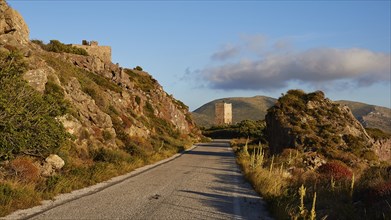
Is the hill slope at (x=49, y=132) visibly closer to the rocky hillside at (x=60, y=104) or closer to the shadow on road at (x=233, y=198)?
the rocky hillside at (x=60, y=104)

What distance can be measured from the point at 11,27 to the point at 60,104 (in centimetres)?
1217

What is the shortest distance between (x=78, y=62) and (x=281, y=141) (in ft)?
85.5

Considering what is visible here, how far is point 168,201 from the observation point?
36.1 feet

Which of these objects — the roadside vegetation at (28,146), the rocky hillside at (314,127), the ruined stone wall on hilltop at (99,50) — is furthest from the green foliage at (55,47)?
the roadside vegetation at (28,146)

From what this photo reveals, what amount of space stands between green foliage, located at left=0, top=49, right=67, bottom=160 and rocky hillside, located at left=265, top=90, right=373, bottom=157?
1674 cm

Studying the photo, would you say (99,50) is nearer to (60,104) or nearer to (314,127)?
(314,127)

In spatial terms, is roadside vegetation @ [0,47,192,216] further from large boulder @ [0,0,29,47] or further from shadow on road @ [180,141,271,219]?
large boulder @ [0,0,29,47]

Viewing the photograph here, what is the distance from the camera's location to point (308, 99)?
32.0 meters

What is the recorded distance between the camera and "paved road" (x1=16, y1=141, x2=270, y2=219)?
364 inches

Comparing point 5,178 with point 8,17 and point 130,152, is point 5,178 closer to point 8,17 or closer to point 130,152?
point 130,152

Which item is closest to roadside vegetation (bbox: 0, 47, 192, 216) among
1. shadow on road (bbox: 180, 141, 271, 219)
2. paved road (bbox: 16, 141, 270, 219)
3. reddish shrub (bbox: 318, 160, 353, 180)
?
paved road (bbox: 16, 141, 270, 219)

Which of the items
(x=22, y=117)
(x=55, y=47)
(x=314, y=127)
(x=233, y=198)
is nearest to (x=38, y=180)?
(x=22, y=117)

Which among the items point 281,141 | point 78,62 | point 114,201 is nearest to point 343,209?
point 114,201

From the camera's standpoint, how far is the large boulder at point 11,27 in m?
22.0
